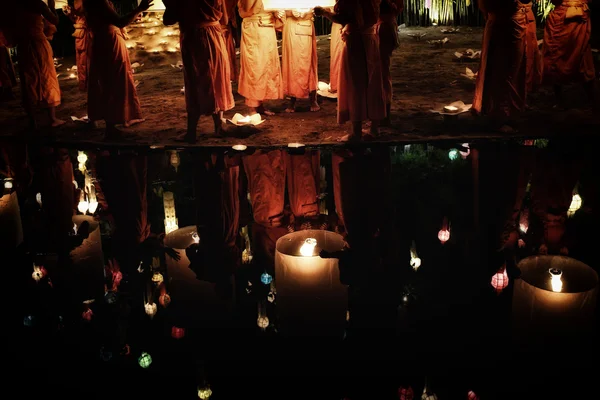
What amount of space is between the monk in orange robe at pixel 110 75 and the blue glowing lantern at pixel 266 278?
4.20 metres

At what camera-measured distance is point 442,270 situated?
353cm

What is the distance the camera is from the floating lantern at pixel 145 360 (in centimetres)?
273

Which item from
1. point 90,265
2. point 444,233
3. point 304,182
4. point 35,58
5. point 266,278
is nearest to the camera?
point 266,278

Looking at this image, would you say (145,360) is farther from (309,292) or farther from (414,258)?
(414,258)

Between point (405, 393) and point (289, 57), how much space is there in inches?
235

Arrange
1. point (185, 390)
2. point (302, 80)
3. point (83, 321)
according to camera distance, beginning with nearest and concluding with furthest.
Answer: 1. point (185, 390)
2. point (83, 321)
3. point (302, 80)

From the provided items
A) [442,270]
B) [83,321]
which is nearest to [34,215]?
[83,321]

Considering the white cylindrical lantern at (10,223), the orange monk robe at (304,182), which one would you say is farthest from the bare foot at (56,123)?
the orange monk robe at (304,182)

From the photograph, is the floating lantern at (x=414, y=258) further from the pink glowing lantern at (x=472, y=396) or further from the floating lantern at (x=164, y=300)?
the floating lantern at (x=164, y=300)

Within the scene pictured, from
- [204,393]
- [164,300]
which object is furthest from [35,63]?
[204,393]

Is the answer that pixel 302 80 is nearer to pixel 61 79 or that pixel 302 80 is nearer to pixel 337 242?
pixel 337 242

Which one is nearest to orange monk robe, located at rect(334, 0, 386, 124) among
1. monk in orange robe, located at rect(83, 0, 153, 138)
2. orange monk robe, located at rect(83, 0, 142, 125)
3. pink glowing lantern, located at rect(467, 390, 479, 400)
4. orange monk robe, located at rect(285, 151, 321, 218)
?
orange monk robe, located at rect(285, 151, 321, 218)

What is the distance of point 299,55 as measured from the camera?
7.65 metres

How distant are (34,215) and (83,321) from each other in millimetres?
1970
